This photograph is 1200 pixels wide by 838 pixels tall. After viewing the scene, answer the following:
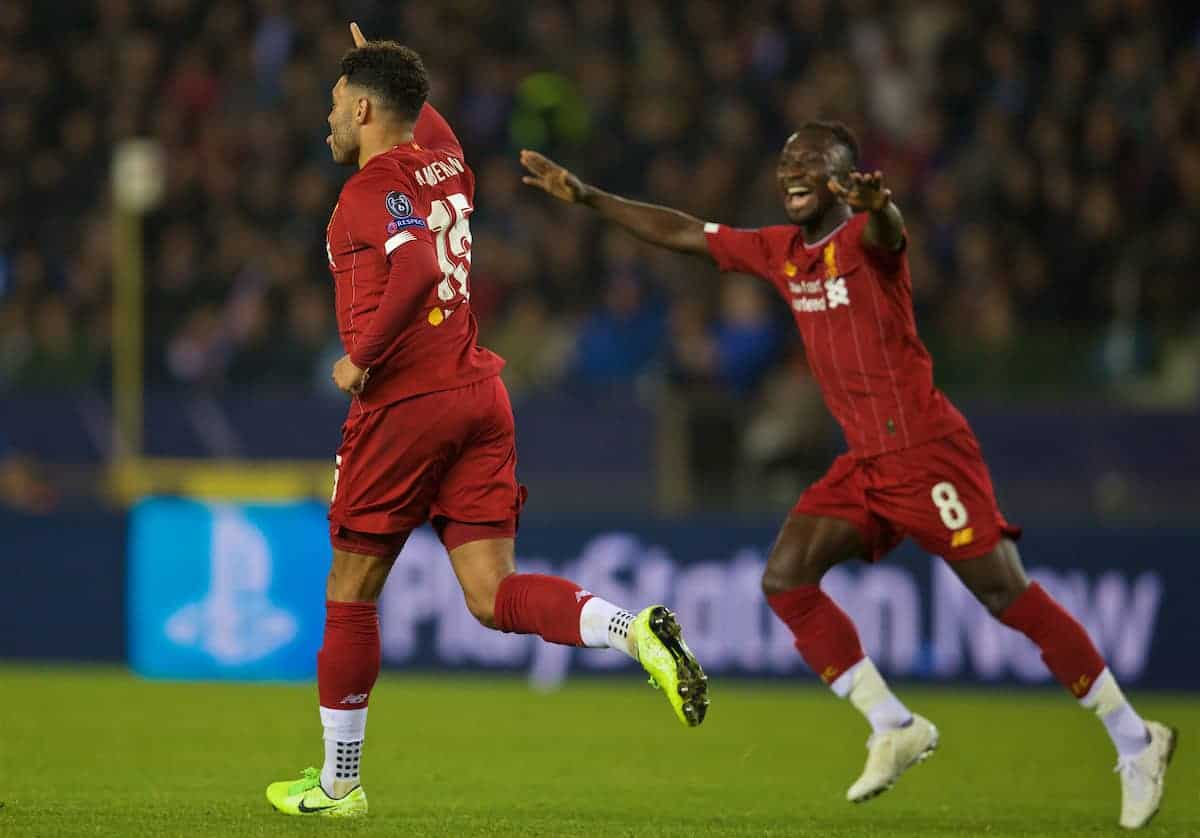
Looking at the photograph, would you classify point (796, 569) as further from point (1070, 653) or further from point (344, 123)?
point (344, 123)

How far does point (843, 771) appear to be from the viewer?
8.12m

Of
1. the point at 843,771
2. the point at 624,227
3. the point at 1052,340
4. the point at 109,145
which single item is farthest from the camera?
the point at 109,145

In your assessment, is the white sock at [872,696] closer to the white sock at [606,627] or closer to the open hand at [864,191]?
the white sock at [606,627]

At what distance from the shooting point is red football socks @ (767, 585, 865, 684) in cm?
700

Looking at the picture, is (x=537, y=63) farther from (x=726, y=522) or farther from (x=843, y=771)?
(x=843, y=771)

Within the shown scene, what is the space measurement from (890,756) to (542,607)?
1.53 m

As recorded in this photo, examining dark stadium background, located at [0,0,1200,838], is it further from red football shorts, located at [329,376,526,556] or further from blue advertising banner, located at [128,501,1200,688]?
red football shorts, located at [329,376,526,556]

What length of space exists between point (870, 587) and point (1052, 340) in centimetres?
239

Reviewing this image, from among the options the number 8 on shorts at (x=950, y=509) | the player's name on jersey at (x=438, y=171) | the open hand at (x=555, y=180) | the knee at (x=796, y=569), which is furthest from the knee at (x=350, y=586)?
the number 8 on shorts at (x=950, y=509)

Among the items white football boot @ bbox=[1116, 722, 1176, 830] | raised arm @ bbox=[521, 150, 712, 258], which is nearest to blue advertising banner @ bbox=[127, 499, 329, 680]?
raised arm @ bbox=[521, 150, 712, 258]

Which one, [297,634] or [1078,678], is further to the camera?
[297,634]

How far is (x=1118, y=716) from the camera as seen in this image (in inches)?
266

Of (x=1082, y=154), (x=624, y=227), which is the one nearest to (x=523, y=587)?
(x=624, y=227)

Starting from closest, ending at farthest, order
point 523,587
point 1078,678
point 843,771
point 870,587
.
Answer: point 523,587 → point 1078,678 → point 843,771 → point 870,587
